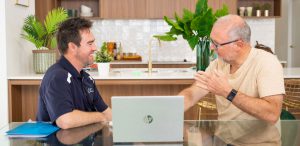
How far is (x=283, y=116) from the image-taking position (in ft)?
8.47

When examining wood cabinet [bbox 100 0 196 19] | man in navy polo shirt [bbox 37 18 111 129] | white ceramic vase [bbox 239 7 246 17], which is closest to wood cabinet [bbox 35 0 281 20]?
wood cabinet [bbox 100 0 196 19]

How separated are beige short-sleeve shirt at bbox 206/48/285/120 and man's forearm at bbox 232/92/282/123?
3.3 inches

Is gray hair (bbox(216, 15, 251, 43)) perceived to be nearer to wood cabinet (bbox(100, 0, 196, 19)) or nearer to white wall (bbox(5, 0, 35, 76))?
white wall (bbox(5, 0, 35, 76))

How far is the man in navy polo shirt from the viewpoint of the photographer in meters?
2.30

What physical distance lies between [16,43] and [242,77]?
2.65m

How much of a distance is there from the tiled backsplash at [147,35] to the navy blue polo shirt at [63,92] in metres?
4.71

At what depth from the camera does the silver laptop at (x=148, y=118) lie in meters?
1.76

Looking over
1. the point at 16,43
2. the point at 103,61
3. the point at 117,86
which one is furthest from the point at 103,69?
the point at 16,43

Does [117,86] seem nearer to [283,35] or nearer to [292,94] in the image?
[292,94]

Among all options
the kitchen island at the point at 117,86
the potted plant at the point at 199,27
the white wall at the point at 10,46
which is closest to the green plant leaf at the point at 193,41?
the potted plant at the point at 199,27

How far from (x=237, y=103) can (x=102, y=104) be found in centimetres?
100

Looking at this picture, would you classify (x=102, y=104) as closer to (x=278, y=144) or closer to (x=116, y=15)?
(x=278, y=144)

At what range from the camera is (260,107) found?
222 centimetres

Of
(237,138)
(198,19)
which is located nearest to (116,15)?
(198,19)
